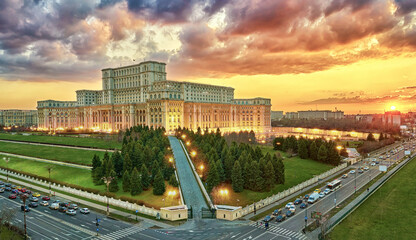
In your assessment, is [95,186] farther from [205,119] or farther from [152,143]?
[205,119]

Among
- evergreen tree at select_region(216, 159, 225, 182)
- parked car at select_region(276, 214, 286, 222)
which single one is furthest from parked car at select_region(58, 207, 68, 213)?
parked car at select_region(276, 214, 286, 222)

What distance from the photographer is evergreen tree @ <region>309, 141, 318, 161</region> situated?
85.6 metres

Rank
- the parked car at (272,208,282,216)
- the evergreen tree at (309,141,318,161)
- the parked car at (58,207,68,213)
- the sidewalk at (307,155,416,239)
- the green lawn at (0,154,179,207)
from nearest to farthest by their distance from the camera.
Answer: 1. the sidewalk at (307,155,416,239)
2. the parked car at (272,208,282,216)
3. the parked car at (58,207,68,213)
4. the green lawn at (0,154,179,207)
5. the evergreen tree at (309,141,318,161)

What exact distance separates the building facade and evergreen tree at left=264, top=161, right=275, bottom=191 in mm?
77505

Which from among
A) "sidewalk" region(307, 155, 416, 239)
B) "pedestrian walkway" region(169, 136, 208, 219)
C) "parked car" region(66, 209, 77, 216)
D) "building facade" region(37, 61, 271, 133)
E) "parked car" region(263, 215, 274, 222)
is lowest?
"sidewalk" region(307, 155, 416, 239)

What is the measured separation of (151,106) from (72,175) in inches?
2787

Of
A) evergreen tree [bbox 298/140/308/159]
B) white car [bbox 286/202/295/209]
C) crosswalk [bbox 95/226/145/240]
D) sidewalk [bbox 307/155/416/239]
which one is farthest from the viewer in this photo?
Answer: evergreen tree [bbox 298/140/308/159]

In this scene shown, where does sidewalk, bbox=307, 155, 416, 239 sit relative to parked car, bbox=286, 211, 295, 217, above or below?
below

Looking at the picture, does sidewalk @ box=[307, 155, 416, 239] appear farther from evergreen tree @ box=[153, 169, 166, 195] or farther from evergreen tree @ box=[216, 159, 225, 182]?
evergreen tree @ box=[153, 169, 166, 195]

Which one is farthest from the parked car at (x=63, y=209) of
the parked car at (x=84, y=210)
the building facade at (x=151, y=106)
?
the building facade at (x=151, y=106)

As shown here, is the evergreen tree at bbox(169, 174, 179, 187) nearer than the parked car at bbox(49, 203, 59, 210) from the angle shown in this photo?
No

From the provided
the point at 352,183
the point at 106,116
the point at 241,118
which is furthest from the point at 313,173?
the point at 106,116

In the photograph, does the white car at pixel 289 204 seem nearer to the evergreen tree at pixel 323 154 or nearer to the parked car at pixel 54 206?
the parked car at pixel 54 206

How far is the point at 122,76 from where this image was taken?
547 feet
